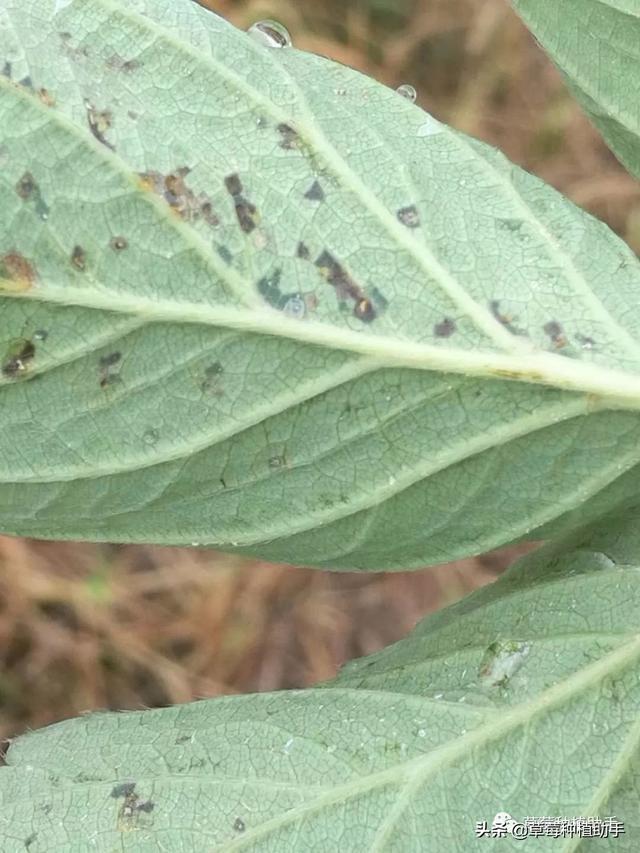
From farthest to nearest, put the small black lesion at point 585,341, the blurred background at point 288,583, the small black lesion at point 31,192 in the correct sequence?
the blurred background at point 288,583, the small black lesion at point 585,341, the small black lesion at point 31,192

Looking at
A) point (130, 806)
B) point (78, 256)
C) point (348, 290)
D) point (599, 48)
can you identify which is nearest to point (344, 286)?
point (348, 290)

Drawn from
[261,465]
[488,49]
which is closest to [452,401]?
[261,465]

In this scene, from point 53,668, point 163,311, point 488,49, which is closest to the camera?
point 163,311

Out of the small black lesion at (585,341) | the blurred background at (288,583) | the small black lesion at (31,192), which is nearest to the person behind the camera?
the small black lesion at (31,192)

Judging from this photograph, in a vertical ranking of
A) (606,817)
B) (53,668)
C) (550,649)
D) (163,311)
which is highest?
(163,311)

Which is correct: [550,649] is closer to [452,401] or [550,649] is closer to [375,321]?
[452,401]

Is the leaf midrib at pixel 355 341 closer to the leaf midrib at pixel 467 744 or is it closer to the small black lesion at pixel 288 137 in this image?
the small black lesion at pixel 288 137

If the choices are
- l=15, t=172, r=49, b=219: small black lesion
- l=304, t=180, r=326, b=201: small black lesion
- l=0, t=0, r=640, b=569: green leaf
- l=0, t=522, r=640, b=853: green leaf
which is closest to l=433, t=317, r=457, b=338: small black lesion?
l=0, t=0, r=640, b=569: green leaf

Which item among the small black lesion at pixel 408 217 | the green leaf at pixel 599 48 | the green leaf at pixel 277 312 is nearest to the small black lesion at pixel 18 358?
the green leaf at pixel 277 312
